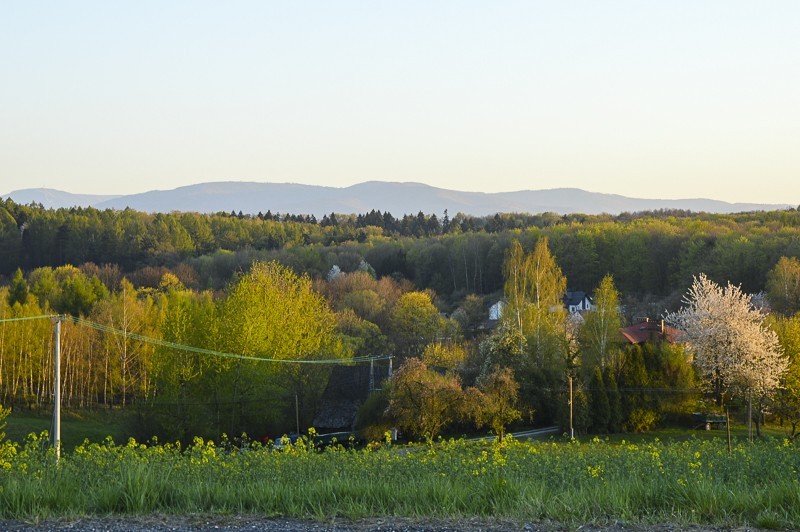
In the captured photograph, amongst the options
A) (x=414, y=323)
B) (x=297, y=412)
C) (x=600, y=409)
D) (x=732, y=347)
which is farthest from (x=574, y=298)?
(x=297, y=412)

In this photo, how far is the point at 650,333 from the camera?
168ft

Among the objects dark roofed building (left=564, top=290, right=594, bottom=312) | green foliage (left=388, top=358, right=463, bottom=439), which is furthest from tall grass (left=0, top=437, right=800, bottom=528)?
dark roofed building (left=564, top=290, right=594, bottom=312)

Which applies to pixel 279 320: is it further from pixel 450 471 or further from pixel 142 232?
pixel 142 232

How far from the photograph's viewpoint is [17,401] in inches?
2185

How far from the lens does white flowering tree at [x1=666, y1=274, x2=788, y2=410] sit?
39.4 m

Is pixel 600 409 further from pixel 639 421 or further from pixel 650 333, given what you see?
pixel 650 333

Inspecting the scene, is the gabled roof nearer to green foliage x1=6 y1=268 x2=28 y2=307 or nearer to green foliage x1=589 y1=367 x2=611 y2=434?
green foliage x1=6 y1=268 x2=28 y2=307

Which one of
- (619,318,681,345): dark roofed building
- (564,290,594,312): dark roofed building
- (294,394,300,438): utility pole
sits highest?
(619,318,681,345): dark roofed building

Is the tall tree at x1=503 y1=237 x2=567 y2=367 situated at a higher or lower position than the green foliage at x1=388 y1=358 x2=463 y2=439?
higher

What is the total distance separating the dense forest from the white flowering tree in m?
1.18

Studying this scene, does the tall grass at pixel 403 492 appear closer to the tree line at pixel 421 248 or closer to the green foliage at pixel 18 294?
the green foliage at pixel 18 294

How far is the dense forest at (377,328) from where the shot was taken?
133 feet

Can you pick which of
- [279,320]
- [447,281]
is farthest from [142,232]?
[279,320]

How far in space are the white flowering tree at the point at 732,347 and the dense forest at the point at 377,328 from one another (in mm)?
1177
